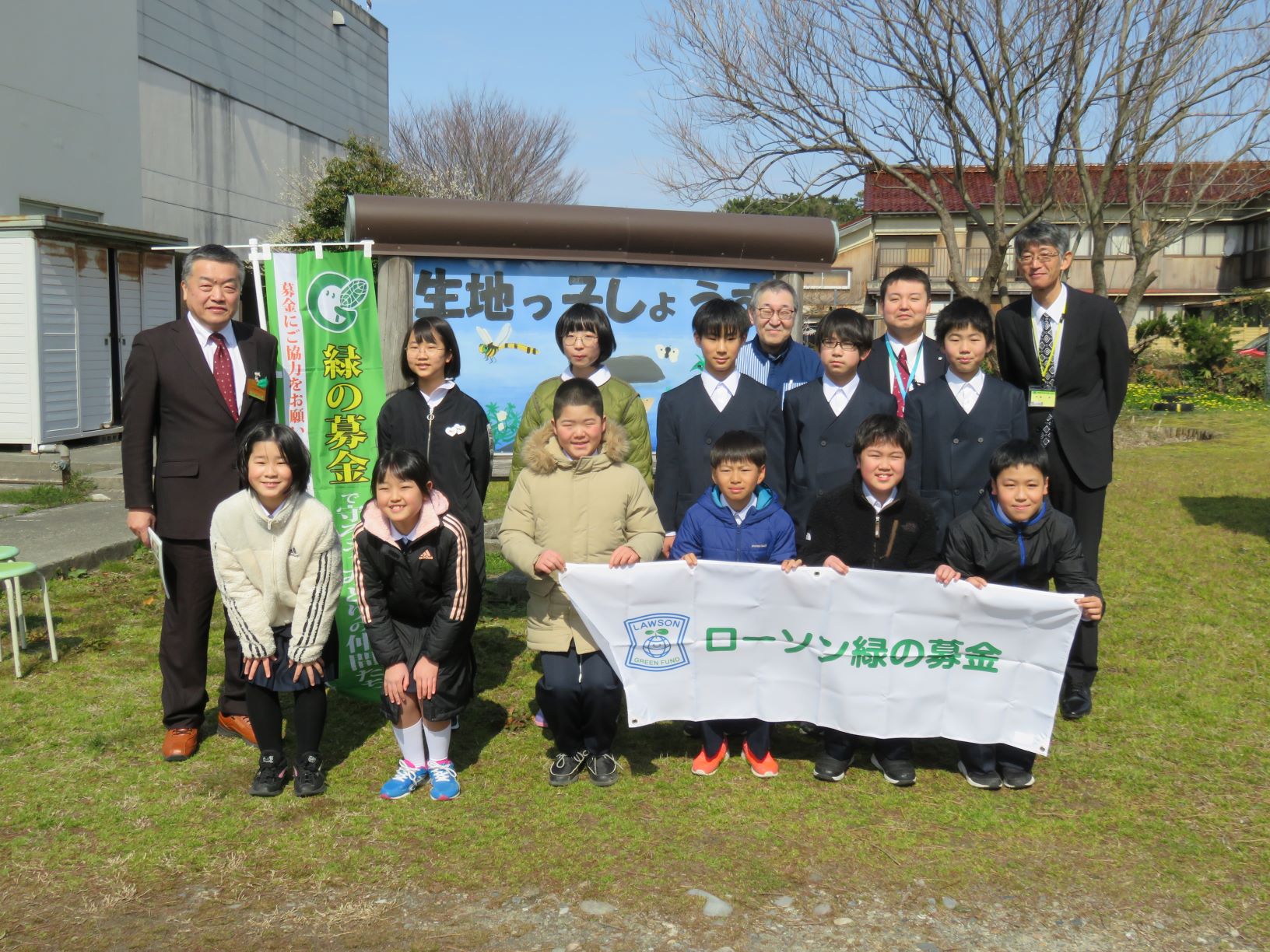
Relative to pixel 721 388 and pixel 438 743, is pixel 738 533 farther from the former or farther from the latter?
pixel 438 743

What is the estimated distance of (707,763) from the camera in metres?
4.15

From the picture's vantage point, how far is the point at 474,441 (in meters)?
4.76

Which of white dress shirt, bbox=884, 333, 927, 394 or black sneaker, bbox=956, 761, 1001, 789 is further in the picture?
white dress shirt, bbox=884, 333, 927, 394

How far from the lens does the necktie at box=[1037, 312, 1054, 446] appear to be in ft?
15.9

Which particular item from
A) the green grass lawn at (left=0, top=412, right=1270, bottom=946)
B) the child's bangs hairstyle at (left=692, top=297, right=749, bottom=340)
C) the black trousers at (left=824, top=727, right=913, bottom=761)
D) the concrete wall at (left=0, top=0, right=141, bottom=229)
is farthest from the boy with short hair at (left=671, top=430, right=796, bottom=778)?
the concrete wall at (left=0, top=0, right=141, bottom=229)

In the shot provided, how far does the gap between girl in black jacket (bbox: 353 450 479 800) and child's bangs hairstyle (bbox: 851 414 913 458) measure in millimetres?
1498

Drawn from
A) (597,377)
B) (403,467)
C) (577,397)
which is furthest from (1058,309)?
(403,467)

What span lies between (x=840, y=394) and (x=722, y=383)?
1.59 feet

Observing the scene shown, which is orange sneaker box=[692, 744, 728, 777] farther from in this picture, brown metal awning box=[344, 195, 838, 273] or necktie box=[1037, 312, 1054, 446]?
brown metal awning box=[344, 195, 838, 273]

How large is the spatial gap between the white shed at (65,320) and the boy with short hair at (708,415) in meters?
9.80

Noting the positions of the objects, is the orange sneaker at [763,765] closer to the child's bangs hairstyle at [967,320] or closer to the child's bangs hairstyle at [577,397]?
the child's bangs hairstyle at [577,397]

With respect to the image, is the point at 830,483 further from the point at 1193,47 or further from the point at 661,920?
the point at 1193,47

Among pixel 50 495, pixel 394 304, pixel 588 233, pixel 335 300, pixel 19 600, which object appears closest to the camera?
pixel 335 300

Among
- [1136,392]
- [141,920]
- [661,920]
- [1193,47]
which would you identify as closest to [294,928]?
[141,920]
